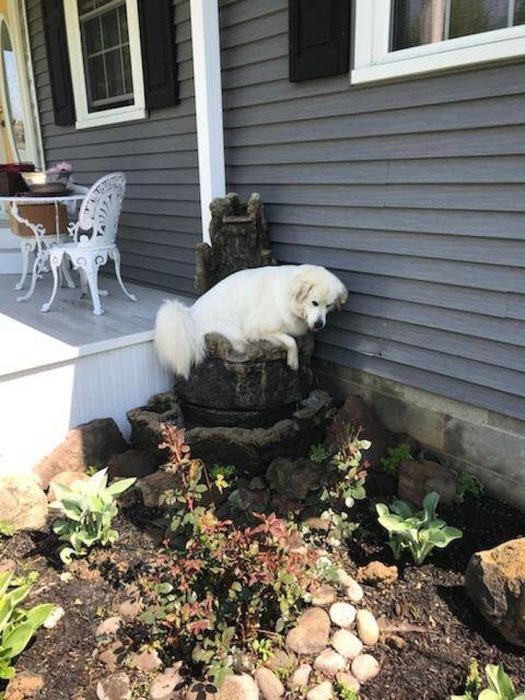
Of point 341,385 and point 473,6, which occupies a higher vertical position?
point 473,6

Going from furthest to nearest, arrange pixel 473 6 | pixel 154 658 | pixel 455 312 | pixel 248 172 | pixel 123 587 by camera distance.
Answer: pixel 248 172
pixel 455 312
pixel 473 6
pixel 123 587
pixel 154 658

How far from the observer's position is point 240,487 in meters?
2.75

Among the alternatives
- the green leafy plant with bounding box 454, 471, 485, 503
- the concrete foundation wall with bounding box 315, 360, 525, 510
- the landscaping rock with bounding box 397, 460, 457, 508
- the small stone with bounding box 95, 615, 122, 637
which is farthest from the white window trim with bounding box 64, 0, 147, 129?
the small stone with bounding box 95, 615, 122, 637

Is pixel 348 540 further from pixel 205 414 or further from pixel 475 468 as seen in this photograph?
pixel 205 414

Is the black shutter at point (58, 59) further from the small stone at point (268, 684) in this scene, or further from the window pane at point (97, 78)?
the small stone at point (268, 684)

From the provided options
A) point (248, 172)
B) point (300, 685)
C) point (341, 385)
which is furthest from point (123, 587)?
point (248, 172)

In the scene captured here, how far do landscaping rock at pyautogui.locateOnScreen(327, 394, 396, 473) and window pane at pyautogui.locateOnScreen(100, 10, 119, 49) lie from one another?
3.66 metres

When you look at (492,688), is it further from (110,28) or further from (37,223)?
(110,28)

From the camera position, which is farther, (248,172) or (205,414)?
(248,172)

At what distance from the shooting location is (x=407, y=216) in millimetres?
2752

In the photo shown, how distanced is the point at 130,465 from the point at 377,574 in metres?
1.38

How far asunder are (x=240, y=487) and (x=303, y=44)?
7.65 feet

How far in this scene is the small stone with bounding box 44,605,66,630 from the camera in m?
2.02

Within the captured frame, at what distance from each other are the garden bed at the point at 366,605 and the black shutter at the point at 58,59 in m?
4.14
